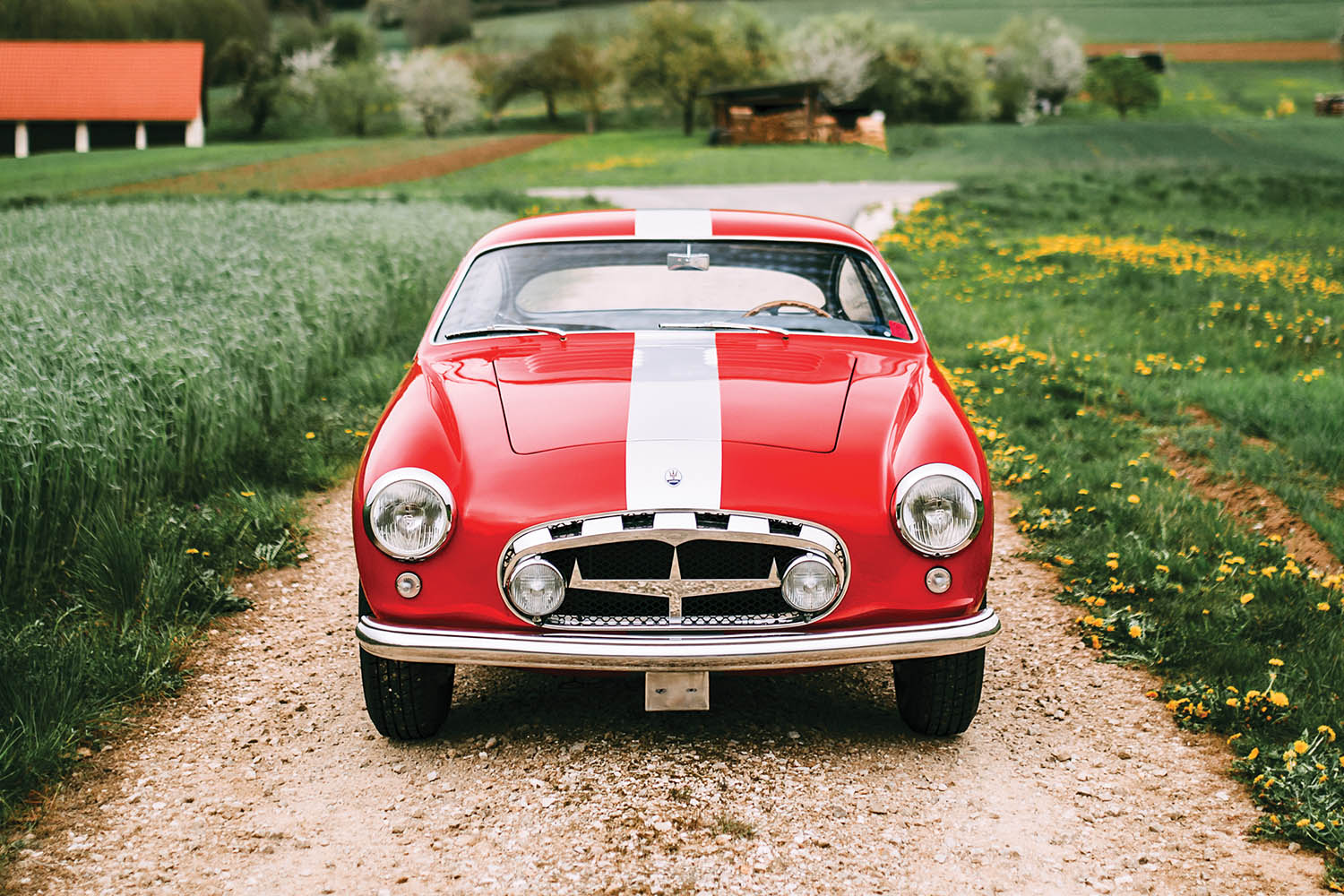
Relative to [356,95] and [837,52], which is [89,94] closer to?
[356,95]

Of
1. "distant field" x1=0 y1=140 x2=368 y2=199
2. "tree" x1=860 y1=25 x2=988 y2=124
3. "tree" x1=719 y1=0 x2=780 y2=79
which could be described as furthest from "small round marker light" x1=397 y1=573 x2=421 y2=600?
"tree" x1=719 y1=0 x2=780 y2=79

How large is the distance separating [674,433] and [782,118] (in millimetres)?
53186

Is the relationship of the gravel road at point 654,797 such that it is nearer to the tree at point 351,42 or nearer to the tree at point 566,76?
the tree at point 351,42

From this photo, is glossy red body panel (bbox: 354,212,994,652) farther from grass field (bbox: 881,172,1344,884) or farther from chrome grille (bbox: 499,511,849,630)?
grass field (bbox: 881,172,1344,884)

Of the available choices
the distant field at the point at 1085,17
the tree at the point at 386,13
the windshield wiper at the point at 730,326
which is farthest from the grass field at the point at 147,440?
the distant field at the point at 1085,17

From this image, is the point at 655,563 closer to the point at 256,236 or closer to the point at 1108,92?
the point at 256,236

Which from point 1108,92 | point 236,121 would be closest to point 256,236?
point 236,121

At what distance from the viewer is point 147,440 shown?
476 cm

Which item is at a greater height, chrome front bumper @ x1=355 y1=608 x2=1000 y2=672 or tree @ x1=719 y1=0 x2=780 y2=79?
tree @ x1=719 y1=0 x2=780 y2=79

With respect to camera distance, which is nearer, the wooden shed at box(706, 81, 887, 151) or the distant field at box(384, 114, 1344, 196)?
the distant field at box(384, 114, 1344, 196)

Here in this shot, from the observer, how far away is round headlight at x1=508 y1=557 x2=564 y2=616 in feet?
9.54

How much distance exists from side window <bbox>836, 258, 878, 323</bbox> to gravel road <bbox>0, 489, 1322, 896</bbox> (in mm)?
1386

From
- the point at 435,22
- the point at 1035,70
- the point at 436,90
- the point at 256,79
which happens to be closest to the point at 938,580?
the point at 256,79

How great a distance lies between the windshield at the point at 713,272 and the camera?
159 inches
